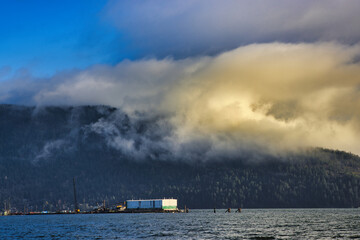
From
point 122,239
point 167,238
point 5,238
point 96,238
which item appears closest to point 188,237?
point 167,238

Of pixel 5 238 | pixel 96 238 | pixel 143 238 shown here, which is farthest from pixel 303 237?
pixel 5 238

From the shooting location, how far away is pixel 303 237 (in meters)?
167

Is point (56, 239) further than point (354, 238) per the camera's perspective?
Yes

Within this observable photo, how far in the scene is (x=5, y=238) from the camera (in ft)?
646

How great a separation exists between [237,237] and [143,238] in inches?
1248

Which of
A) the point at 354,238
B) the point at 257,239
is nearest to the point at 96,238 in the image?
the point at 257,239

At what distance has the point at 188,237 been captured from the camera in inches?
6713

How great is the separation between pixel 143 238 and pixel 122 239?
24.4 ft

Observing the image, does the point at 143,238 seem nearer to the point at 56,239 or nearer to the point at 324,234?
the point at 56,239

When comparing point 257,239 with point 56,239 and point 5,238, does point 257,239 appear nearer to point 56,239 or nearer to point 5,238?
point 56,239

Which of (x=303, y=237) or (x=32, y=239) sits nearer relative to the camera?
(x=303, y=237)

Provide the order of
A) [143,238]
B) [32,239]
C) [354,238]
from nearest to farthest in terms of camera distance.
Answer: [354,238] → [143,238] → [32,239]

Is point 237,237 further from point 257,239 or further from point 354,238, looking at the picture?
point 354,238

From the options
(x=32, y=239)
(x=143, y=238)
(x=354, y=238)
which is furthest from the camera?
(x=32, y=239)
